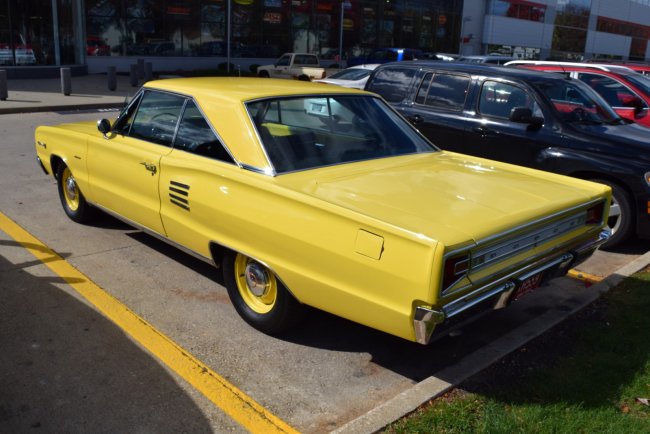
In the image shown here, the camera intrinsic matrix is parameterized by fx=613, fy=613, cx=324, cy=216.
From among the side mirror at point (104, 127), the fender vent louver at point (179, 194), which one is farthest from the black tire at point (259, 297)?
the side mirror at point (104, 127)

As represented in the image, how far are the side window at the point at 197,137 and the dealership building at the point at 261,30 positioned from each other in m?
21.5

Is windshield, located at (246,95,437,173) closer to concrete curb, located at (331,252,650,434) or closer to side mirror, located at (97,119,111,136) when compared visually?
concrete curb, located at (331,252,650,434)

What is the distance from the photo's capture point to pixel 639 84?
10727 millimetres

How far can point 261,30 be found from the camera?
34.2 m

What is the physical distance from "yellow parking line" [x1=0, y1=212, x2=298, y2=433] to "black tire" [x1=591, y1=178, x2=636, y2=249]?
4377 mm

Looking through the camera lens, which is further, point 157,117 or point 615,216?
point 615,216

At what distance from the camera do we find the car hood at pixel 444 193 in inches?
129

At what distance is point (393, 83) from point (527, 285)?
4.94 m

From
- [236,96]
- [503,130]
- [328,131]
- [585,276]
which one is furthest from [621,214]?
[236,96]

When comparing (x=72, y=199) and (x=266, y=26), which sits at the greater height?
(x=266, y=26)

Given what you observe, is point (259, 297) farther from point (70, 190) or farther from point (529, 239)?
point (70, 190)

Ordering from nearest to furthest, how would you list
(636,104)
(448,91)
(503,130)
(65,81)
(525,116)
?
(525,116), (503,130), (448,91), (636,104), (65,81)

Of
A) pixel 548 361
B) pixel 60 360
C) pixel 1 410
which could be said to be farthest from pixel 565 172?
pixel 1 410

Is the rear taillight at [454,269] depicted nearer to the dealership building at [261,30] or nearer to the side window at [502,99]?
the side window at [502,99]
